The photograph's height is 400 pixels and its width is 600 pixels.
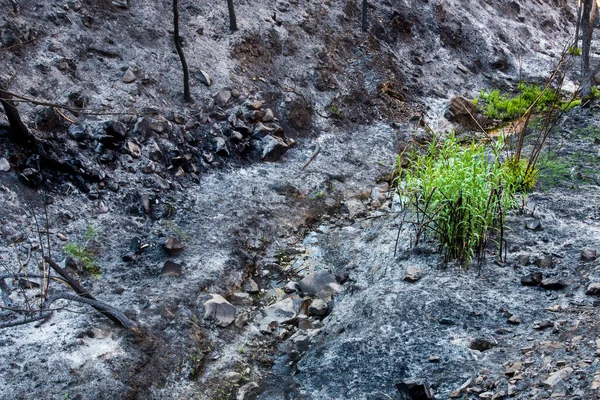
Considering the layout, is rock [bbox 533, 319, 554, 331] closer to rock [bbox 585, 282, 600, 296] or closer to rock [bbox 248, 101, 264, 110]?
rock [bbox 585, 282, 600, 296]

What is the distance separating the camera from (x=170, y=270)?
15.6ft

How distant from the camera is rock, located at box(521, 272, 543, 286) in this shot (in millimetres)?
4195

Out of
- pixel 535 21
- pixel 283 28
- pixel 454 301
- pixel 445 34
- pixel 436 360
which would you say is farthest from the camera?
pixel 535 21

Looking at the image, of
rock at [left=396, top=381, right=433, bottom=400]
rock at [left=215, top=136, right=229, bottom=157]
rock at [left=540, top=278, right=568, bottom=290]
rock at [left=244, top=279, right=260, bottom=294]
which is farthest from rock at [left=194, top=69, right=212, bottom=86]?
rock at [left=396, top=381, right=433, bottom=400]

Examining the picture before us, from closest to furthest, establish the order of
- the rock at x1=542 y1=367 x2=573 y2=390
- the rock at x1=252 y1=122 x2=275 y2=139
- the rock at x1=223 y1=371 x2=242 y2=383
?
1. the rock at x1=542 y1=367 x2=573 y2=390
2. the rock at x1=223 y1=371 x2=242 y2=383
3. the rock at x1=252 y1=122 x2=275 y2=139

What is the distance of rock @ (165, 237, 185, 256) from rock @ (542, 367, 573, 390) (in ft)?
10.8

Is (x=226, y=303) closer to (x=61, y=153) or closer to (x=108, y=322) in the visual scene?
(x=108, y=322)

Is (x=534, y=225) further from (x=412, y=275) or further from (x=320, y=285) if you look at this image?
(x=320, y=285)

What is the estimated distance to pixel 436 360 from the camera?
3.60 metres

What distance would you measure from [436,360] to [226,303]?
70.8 inches

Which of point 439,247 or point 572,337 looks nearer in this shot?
point 572,337

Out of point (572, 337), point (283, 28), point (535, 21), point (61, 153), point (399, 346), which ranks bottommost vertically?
point (399, 346)

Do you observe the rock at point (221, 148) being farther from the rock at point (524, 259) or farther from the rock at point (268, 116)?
the rock at point (524, 259)

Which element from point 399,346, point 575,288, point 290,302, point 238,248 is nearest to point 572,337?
point 575,288
